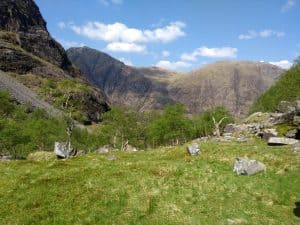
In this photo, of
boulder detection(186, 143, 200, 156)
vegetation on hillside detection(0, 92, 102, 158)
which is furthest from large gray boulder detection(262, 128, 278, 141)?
vegetation on hillside detection(0, 92, 102, 158)

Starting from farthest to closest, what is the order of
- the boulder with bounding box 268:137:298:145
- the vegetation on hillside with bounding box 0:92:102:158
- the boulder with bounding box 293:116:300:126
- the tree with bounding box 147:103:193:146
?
the tree with bounding box 147:103:193:146, the vegetation on hillside with bounding box 0:92:102:158, the boulder with bounding box 293:116:300:126, the boulder with bounding box 268:137:298:145

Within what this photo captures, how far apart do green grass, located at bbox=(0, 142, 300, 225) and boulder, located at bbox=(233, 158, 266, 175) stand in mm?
636

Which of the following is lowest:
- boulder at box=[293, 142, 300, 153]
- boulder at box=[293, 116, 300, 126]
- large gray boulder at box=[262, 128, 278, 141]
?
boulder at box=[293, 142, 300, 153]

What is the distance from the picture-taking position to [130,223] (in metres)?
28.5

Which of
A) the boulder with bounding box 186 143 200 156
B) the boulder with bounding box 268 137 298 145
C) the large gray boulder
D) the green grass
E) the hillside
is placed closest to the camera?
the green grass

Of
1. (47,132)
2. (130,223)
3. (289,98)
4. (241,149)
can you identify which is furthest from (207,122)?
(130,223)

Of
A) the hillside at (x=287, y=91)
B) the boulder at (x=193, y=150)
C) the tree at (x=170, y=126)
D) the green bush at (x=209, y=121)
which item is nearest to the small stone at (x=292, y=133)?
the boulder at (x=193, y=150)

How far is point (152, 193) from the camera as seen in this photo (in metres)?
32.7

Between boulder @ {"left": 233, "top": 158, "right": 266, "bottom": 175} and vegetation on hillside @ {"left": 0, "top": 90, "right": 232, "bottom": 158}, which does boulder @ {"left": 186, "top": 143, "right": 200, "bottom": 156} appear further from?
vegetation on hillside @ {"left": 0, "top": 90, "right": 232, "bottom": 158}

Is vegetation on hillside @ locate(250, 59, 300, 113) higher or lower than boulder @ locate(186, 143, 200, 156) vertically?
higher

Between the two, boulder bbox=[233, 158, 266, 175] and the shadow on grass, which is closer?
the shadow on grass

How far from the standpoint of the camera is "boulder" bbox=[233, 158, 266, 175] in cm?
3725

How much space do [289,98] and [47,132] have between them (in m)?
85.5

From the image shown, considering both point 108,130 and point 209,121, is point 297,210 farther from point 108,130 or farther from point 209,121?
point 108,130
